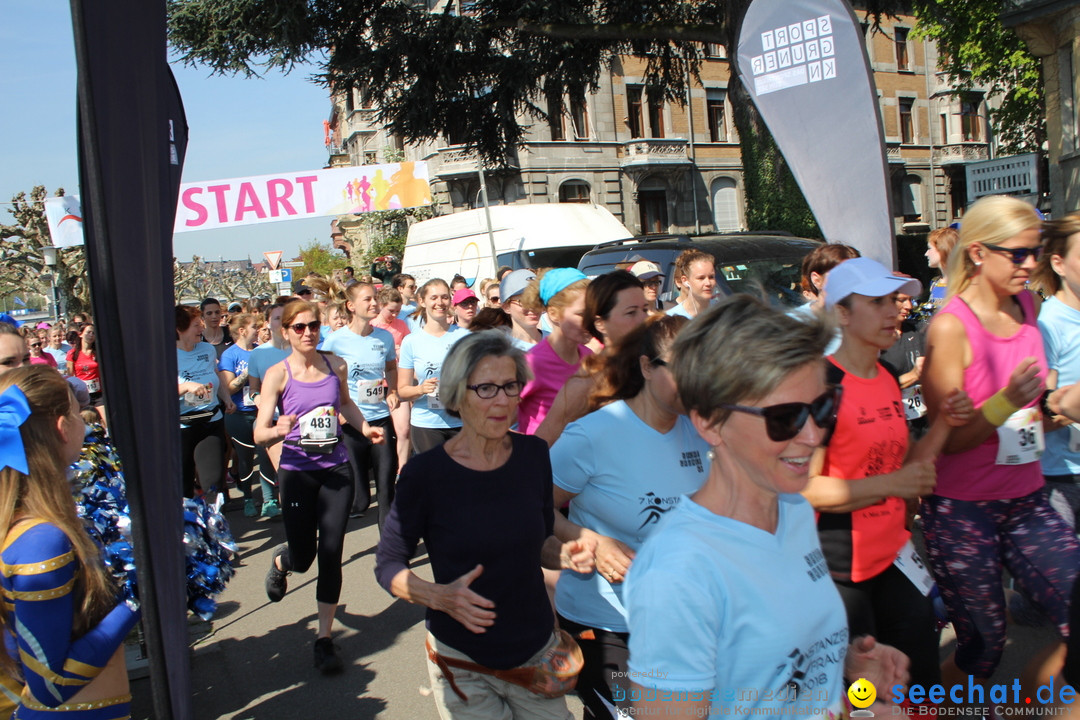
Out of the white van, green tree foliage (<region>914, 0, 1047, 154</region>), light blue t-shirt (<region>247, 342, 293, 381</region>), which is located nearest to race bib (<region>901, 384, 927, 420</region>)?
light blue t-shirt (<region>247, 342, 293, 381</region>)

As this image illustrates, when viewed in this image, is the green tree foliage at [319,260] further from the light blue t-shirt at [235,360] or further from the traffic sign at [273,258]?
the light blue t-shirt at [235,360]

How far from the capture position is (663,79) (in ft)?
60.0

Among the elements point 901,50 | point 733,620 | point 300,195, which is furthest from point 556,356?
point 901,50

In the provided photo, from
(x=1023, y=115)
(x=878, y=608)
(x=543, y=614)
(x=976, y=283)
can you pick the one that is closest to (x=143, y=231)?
(x=543, y=614)

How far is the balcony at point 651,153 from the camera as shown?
36375 mm

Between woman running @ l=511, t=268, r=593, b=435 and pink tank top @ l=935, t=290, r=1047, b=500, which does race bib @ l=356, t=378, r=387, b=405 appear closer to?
woman running @ l=511, t=268, r=593, b=435

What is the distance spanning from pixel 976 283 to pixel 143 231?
283 cm

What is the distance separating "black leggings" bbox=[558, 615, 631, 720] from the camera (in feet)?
8.65

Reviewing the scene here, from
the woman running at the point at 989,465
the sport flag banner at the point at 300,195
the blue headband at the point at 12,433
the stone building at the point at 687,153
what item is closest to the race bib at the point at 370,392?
the blue headband at the point at 12,433

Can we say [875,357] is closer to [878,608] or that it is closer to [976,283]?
[976,283]

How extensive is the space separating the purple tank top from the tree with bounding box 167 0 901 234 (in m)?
11.0

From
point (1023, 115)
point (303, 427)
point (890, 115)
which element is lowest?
point (303, 427)

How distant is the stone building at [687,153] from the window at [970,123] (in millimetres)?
53

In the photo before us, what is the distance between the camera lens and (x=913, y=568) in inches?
111
